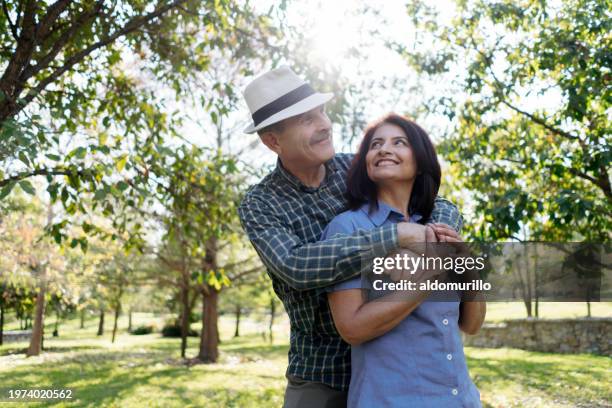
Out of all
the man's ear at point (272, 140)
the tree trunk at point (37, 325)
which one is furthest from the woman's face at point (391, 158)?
the tree trunk at point (37, 325)

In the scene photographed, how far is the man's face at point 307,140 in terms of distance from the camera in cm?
254

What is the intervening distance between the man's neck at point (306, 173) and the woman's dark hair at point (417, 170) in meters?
0.33

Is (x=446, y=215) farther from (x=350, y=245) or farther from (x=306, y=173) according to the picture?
(x=306, y=173)

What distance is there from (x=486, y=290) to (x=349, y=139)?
495 centimetres

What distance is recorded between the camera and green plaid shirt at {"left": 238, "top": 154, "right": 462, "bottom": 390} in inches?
75.0

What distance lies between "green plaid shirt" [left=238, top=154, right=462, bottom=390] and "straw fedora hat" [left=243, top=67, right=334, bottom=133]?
24cm

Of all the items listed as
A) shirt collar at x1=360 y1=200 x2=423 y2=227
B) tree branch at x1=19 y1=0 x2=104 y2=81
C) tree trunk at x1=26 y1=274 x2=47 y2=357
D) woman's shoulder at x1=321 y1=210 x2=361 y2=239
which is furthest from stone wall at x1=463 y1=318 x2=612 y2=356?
tree trunk at x1=26 y1=274 x2=47 y2=357

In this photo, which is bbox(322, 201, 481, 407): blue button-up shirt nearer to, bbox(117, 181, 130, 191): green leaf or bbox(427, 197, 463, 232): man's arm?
bbox(427, 197, 463, 232): man's arm

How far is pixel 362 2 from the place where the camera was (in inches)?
312

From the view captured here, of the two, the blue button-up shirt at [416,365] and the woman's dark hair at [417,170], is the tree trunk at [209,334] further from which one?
the blue button-up shirt at [416,365]

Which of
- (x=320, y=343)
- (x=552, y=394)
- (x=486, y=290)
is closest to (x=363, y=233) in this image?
(x=486, y=290)

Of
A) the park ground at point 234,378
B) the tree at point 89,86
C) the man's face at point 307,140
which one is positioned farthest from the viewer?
the park ground at point 234,378

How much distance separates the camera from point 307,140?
254 centimetres

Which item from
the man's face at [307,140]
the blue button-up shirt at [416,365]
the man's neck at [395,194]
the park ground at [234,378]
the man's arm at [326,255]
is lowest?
the park ground at [234,378]
